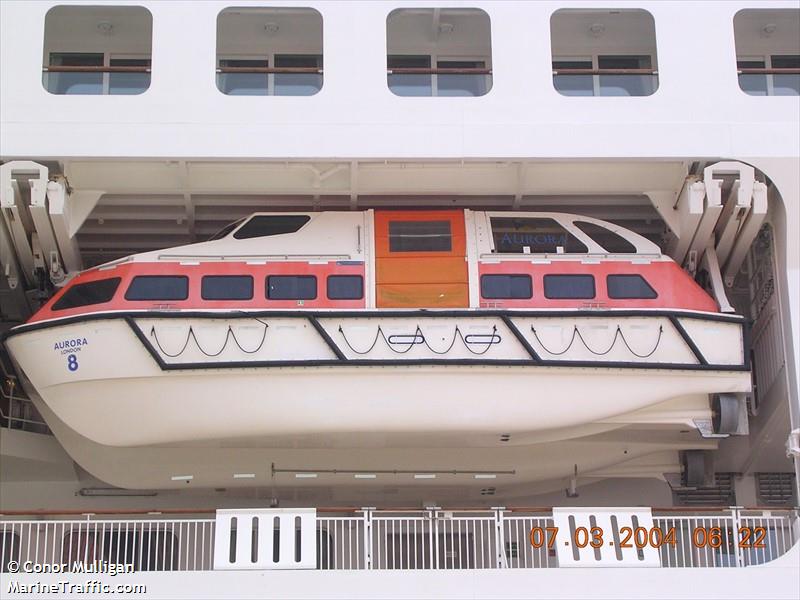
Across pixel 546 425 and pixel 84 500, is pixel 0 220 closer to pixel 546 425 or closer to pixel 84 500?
pixel 84 500

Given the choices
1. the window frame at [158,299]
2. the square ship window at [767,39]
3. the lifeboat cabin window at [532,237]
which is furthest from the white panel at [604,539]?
the square ship window at [767,39]

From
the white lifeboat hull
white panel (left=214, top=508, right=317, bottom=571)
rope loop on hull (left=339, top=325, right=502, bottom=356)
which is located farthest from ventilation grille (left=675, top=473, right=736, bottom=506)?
white panel (left=214, top=508, right=317, bottom=571)

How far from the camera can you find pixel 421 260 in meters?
11.9

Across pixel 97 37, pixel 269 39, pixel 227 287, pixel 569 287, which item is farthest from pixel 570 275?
pixel 97 37

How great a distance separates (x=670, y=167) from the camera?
12336 mm

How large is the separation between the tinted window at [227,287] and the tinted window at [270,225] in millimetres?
498

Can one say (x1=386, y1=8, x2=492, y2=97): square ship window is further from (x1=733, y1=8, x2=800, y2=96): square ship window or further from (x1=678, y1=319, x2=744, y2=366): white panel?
(x1=678, y1=319, x2=744, y2=366): white panel

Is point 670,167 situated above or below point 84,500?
above

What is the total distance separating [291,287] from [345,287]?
49 centimetres

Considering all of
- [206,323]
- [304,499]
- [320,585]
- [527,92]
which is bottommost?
[320,585]

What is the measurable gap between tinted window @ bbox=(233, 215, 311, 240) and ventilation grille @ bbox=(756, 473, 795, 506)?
5.66 metres

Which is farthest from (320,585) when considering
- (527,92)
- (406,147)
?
(527,92)

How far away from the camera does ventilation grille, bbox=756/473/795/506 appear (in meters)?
13.9

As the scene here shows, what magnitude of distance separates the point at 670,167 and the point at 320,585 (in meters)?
5.07
